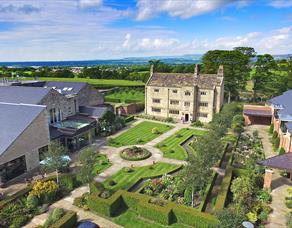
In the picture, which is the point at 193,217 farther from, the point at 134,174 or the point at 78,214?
the point at 134,174

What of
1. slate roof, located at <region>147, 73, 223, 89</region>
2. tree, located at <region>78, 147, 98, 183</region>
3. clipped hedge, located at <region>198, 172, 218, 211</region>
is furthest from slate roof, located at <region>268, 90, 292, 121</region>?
tree, located at <region>78, 147, 98, 183</region>

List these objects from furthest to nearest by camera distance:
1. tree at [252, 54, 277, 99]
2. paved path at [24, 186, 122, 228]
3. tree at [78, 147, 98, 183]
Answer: tree at [252, 54, 277, 99], tree at [78, 147, 98, 183], paved path at [24, 186, 122, 228]

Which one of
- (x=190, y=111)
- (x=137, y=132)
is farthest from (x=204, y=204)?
(x=190, y=111)

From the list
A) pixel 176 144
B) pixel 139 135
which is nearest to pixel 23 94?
pixel 139 135

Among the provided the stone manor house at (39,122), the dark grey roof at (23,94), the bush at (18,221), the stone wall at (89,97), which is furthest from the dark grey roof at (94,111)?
the bush at (18,221)

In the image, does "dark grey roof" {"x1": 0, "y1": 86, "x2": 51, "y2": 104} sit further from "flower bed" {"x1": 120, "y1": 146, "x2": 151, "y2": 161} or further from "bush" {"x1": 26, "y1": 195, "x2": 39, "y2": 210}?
"bush" {"x1": 26, "y1": 195, "x2": 39, "y2": 210}

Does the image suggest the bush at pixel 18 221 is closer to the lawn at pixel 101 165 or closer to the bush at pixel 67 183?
the bush at pixel 67 183
